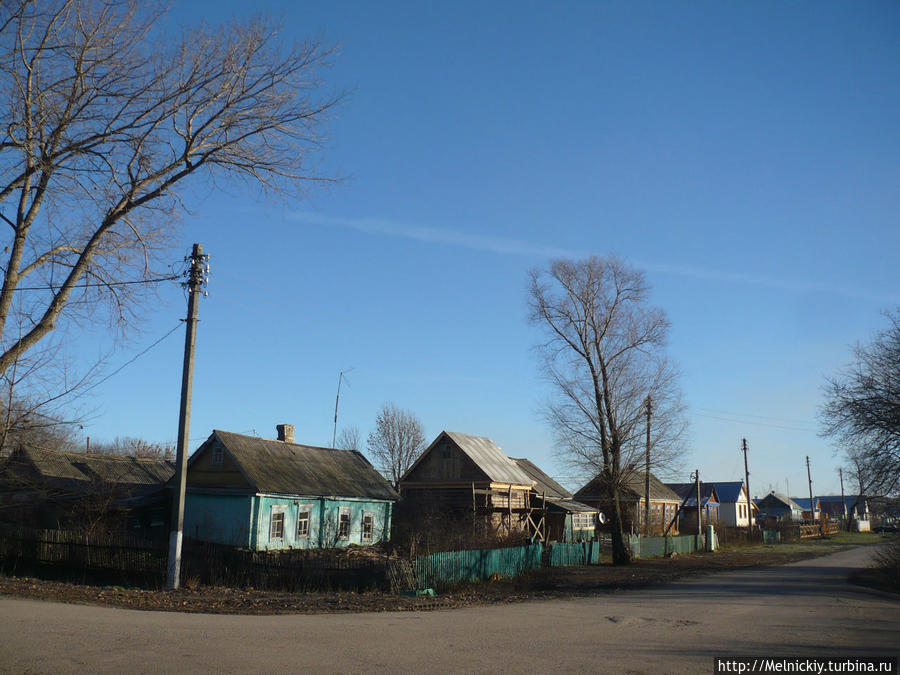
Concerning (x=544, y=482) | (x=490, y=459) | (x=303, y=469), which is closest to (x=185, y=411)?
(x=303, y=469)

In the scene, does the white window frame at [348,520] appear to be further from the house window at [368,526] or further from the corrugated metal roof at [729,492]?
the corrugated metal roof at [729,492]

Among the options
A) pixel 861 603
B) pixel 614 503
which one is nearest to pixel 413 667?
pixel 861 603

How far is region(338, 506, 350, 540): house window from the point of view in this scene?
1256 inches

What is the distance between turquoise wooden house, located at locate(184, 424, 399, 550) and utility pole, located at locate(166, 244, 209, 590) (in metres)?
9.64

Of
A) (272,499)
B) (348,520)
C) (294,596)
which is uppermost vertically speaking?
(272,499)

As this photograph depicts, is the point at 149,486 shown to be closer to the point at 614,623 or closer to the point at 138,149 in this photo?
the point at 138,149

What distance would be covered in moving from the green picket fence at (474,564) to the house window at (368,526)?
33.4ft

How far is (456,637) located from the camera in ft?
37.8

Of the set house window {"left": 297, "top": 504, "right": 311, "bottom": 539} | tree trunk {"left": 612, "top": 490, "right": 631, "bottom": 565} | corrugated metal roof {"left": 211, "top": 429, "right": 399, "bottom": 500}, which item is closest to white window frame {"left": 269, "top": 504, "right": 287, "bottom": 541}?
corrugated metal roof {"left": 211, "top": 429, "right": 399, "bottom": 500}

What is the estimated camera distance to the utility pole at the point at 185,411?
17250mm

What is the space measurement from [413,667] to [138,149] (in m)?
11.3

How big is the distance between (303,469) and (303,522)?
9.34 feet

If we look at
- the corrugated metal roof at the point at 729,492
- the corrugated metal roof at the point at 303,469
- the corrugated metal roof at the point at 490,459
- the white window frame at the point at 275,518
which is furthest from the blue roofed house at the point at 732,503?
the white window frame at the point at 275,518

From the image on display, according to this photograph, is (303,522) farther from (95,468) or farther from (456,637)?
(456,637)
